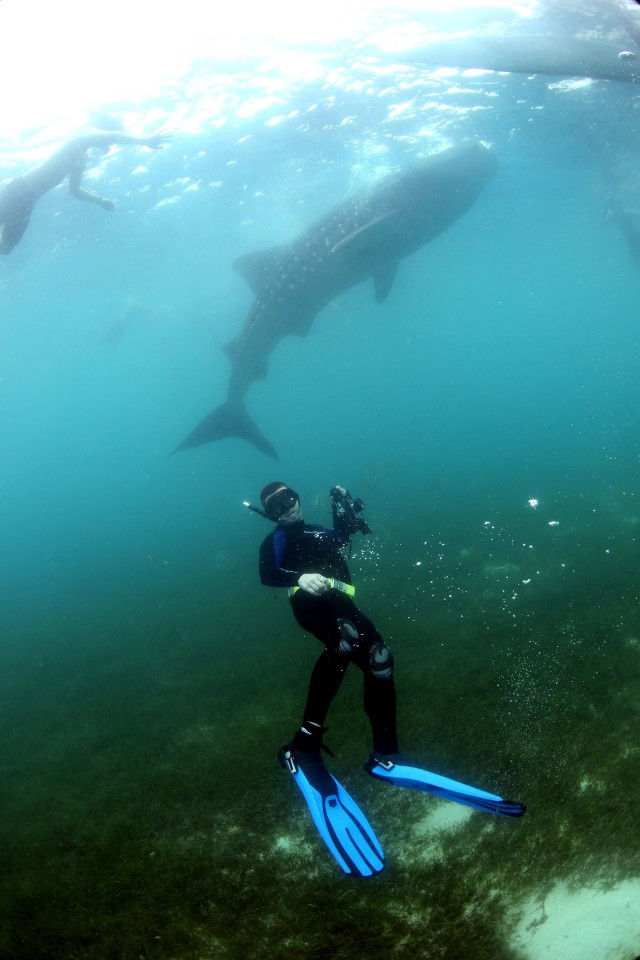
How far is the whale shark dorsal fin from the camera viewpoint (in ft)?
47.8

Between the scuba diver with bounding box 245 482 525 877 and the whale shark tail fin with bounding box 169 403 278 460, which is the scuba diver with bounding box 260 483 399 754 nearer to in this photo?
the scuba diver with bounding box 245 482 525 877

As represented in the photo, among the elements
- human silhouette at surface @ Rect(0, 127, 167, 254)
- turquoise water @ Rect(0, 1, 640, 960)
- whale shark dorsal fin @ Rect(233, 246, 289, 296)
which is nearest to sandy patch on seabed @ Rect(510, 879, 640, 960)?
turquoise water @ Rect(0, 1, 640, 960)

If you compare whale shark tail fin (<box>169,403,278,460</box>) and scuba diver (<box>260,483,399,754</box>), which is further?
whale shark tail fin (<box>169,403,278,460</box>)

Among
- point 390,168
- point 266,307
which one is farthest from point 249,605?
point 390,168

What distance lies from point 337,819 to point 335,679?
1057 millimetres

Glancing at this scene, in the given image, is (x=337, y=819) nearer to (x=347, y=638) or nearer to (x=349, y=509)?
(x=347, y=638)

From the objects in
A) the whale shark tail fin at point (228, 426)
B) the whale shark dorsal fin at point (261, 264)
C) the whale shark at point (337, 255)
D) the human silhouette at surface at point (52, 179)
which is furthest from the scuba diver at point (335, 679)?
the whale shark dorsal fin at point (261, 264)

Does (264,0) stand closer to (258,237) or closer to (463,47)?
(463,47)

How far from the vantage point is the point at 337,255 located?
47.4 ft

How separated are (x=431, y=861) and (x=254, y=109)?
1813 cm

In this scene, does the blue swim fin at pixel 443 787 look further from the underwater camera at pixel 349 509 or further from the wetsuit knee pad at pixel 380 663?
the underwater camera at pixel 349 509

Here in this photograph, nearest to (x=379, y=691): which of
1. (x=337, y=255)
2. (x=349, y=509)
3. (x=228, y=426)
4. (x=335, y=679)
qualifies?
(x=335, y=679)

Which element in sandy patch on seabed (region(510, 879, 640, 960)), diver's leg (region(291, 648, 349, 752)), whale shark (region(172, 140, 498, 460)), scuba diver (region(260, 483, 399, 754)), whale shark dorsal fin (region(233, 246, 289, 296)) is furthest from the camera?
whale shark dorsal fin (region(233, 246, 289, 296))

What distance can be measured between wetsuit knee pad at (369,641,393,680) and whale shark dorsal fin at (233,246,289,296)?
12692mm
